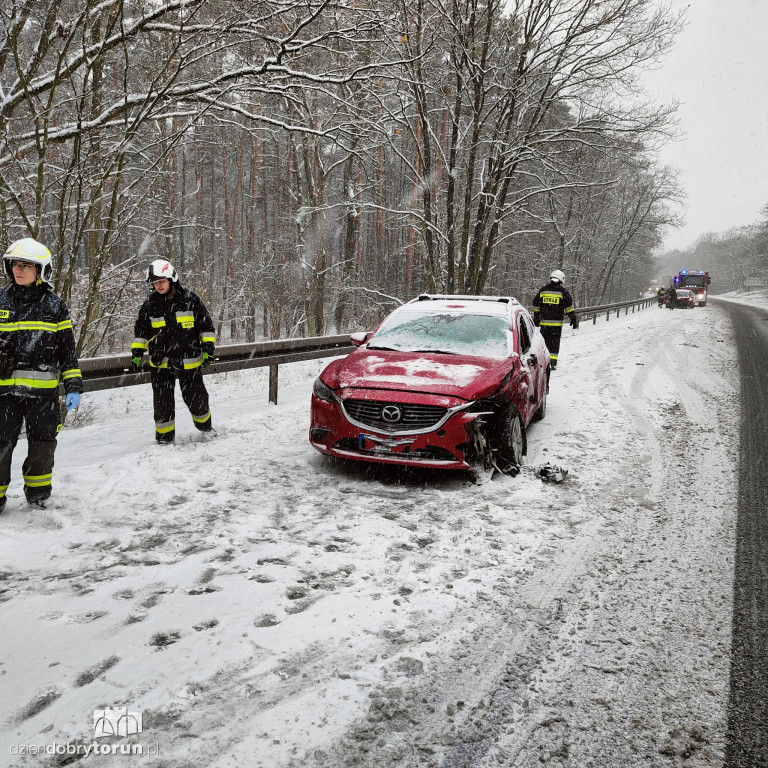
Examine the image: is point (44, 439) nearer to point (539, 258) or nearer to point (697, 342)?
point (697, 342)

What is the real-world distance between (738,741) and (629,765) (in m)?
0.51

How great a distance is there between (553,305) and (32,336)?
9405 mm

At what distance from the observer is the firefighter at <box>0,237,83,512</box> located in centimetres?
401

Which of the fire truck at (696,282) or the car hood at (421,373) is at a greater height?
the fire truck at (696,282)

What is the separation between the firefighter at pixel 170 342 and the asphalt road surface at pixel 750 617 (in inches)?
195

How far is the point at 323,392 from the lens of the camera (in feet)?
17.7

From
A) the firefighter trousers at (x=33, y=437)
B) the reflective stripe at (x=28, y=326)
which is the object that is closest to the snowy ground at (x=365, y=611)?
the firefighter trousers at (x=33, y=437)

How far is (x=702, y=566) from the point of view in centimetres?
370

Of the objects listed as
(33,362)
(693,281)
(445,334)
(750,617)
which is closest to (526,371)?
(445,334)

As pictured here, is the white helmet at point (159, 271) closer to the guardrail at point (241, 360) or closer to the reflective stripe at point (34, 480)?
the guardrail at point (241, 360)

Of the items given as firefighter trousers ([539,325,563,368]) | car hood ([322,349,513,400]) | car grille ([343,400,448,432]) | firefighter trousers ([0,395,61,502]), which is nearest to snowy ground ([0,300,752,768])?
firefighter trousers ([0,395,61,502])

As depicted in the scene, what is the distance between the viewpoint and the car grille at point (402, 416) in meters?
4.90

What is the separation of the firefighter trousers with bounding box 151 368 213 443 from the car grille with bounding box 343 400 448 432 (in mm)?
2005

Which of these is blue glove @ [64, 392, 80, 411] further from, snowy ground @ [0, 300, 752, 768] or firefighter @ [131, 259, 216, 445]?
firefighter @ [131, 259, 216, 445]
